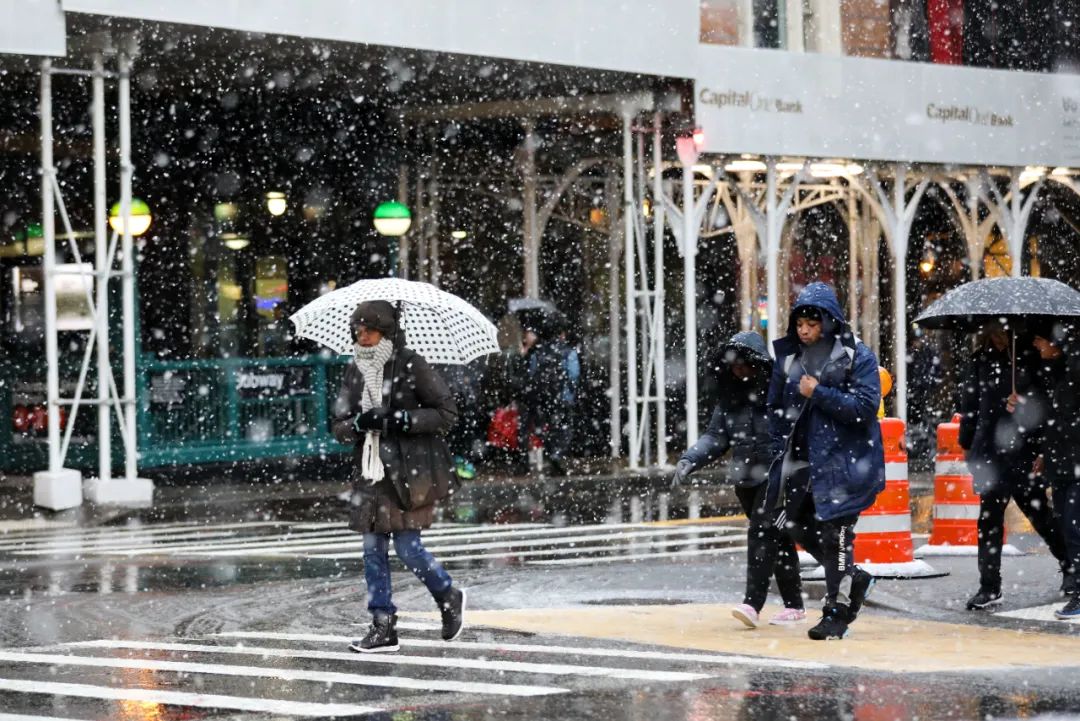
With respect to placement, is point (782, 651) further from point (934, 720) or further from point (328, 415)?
point (328, 415)

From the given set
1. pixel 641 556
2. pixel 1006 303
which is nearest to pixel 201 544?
pixel 641 556

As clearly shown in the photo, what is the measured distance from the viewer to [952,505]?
1445cm

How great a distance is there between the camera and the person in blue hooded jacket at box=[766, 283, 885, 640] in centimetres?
1024

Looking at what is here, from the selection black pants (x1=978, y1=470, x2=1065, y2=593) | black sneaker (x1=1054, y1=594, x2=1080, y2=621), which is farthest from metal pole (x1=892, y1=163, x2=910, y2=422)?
black sneaker (x1=1054, y1=594, x2=1080, y2=621)

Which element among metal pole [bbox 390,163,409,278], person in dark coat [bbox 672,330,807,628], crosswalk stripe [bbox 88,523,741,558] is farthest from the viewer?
metal pole [bbox 390,163,409,278]

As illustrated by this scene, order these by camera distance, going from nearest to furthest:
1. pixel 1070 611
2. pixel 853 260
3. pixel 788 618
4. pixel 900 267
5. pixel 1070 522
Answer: pixel 788 618 < pixel 1070 611 < pixel 1070 522 < pixel 900 267 < pixel 853 260

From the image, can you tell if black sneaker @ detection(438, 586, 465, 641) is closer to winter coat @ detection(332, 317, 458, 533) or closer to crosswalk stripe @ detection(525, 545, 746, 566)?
winter coat @ detection(332, 317, 458, 533)

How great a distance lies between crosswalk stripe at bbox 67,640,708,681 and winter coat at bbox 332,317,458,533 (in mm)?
662

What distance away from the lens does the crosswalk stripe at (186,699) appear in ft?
27.4

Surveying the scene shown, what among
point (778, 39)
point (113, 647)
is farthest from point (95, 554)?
point (778, 39)

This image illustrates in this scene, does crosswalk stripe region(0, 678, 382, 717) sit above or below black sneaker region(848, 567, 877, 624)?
below

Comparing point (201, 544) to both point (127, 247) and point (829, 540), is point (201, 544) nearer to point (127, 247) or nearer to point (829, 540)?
point (127, 247)

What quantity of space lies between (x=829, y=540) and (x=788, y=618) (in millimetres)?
773

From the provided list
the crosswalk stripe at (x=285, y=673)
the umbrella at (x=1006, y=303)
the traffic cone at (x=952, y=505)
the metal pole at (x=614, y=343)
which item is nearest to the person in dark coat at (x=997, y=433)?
the umbrella at (x=1006, y=303)
